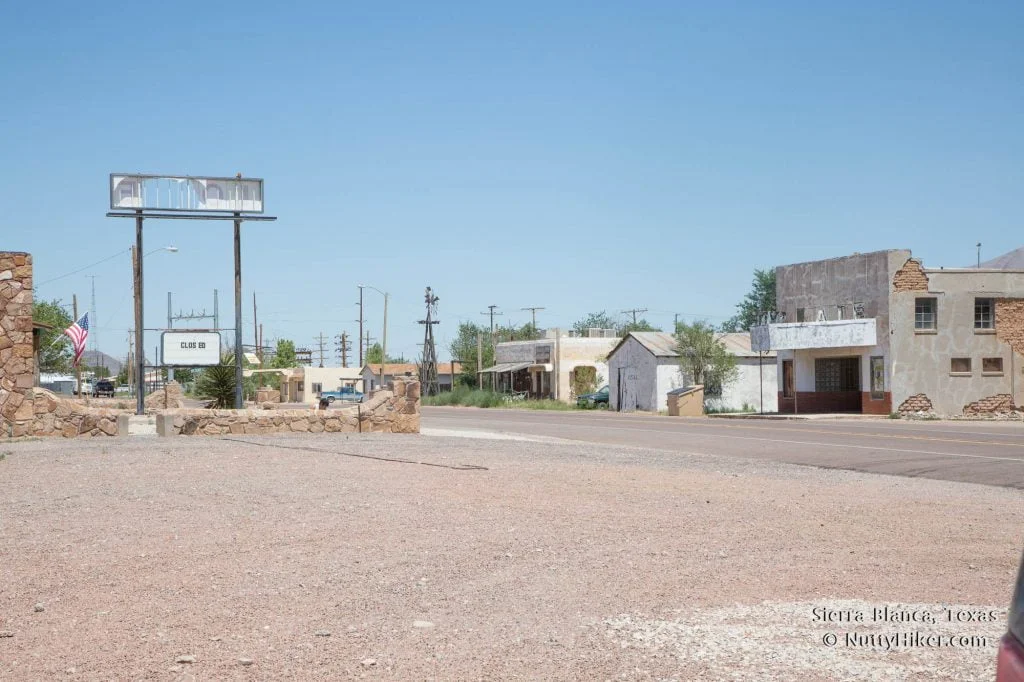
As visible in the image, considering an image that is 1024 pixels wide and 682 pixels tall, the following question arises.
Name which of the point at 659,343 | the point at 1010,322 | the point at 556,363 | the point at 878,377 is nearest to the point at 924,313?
the point at 878,377

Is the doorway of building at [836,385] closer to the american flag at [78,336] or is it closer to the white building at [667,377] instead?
the white building at [667,377]

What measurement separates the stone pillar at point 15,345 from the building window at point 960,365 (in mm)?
39768

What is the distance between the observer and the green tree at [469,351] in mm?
102700

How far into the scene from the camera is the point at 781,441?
27594 millimetres

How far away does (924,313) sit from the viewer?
48938 mm

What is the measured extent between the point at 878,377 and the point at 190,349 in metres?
32.6

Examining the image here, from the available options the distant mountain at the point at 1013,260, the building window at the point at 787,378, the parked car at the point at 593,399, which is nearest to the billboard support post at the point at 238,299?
the building window at the point at 787,378

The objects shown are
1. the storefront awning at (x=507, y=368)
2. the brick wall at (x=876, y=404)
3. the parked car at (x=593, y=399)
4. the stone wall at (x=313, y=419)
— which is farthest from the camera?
the storefront awning at (x=507, y=368)

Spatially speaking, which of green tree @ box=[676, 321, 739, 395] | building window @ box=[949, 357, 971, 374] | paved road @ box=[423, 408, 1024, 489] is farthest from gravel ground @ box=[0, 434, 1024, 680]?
green tree @ box=[676, 321, 739, 395]

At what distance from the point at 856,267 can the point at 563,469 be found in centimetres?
3820

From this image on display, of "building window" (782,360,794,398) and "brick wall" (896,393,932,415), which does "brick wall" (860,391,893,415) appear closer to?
"brick wall" (896,393,932,415)

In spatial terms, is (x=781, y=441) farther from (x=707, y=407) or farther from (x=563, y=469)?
(x=707, y=407)

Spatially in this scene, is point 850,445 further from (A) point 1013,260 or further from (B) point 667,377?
(A) point 1013,260

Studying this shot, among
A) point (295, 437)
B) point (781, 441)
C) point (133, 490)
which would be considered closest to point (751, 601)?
point (133, 490)
